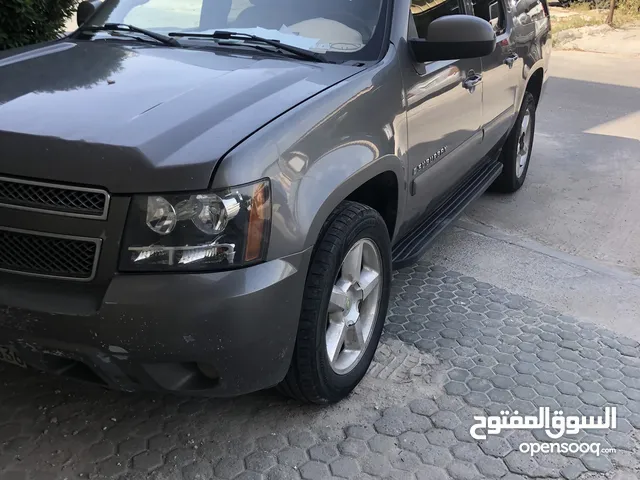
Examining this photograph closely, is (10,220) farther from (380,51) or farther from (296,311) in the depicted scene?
(380,51)

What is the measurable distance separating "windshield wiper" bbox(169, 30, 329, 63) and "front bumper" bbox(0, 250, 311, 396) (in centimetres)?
116

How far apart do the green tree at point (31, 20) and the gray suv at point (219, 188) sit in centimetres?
182

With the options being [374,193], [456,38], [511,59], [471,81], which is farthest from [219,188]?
[511,59]

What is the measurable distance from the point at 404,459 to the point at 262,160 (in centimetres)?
131

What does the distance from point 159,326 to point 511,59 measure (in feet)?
11.6

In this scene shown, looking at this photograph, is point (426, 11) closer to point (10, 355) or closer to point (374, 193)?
point (374, 193)

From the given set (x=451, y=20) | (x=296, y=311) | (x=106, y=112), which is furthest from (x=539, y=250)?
(x=106, y=112)

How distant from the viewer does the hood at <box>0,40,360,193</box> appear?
223 centimetres

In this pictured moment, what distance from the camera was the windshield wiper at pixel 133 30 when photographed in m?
3.37

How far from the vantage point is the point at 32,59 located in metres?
3.12

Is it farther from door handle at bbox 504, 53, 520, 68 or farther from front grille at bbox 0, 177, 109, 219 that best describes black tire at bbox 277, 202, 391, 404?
door handle at bbox 504, 53, 520, 68

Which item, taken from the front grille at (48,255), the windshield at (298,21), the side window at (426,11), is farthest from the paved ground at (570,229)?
the front grille at (48,255)

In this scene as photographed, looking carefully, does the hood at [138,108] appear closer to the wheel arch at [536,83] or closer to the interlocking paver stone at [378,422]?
the interlocking paver stone at [378,422]

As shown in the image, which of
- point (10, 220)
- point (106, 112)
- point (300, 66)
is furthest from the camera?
point (300, 66)
